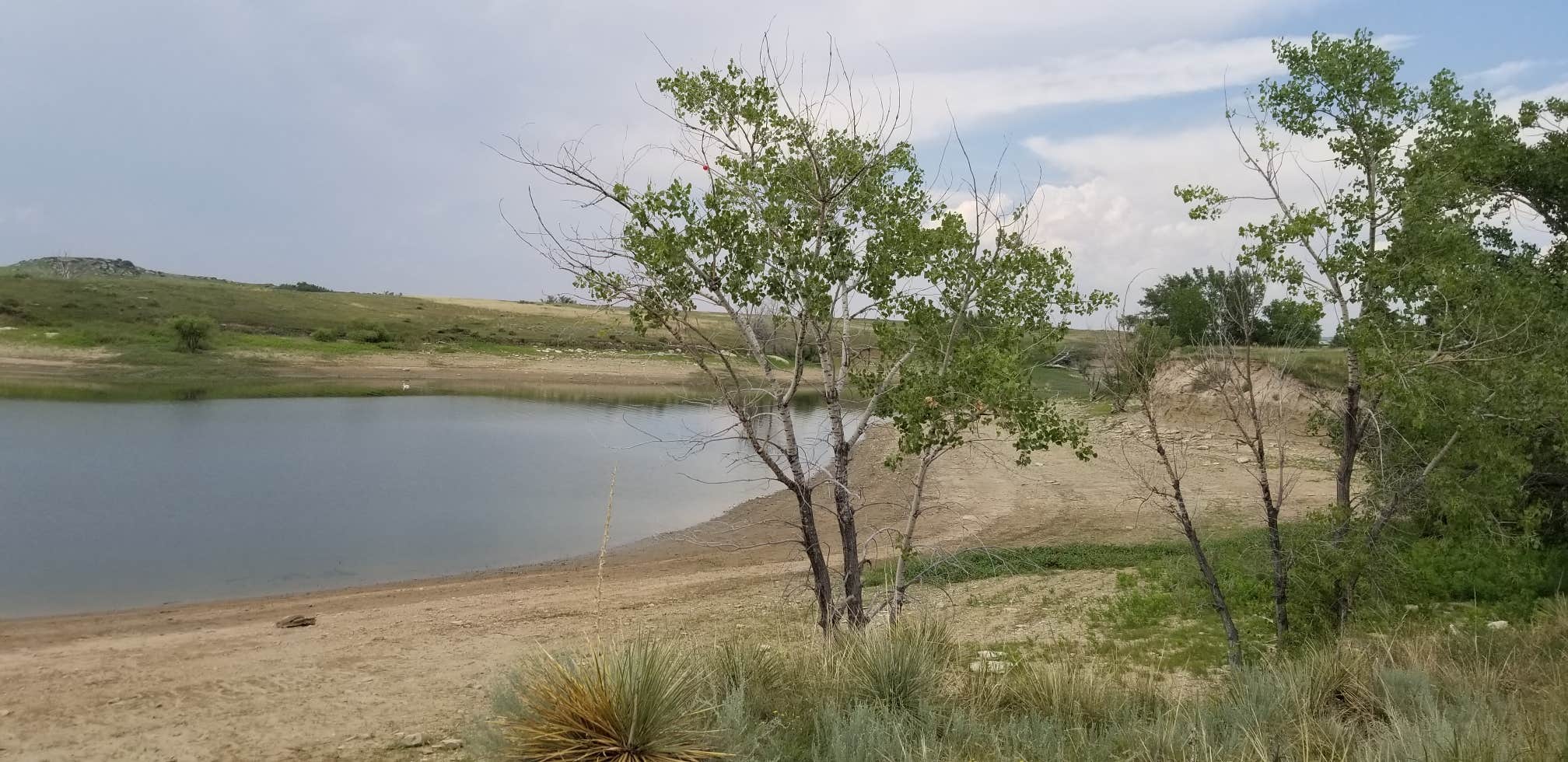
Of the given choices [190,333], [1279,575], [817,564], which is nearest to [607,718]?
[817,564]

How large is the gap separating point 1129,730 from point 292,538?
1697 centimetres

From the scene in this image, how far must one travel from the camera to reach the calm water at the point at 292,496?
1541cm

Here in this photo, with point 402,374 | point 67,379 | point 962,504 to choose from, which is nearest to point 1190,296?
point 962,504

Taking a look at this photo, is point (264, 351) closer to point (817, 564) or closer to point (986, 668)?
point (817, 564)

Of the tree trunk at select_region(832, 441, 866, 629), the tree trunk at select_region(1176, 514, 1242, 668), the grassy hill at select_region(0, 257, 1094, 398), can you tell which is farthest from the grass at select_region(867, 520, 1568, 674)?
the grassy hill at select_region(0, 257, 1094, 398)

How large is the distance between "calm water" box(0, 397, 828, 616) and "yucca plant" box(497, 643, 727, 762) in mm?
3332

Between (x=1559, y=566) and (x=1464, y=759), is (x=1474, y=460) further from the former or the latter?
(x=1559, y=566)

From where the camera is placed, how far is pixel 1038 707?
6023 millimetres

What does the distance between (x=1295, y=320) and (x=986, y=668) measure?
12.9 ft

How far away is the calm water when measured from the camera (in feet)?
50.5

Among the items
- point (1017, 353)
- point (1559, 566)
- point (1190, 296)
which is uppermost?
point (1190, 296)

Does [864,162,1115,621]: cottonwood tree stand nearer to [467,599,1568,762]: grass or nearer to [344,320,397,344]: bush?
[467,599,1568,762]: grass

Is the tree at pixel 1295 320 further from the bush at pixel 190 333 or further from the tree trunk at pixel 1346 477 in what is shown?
the bush at pixel 190 333

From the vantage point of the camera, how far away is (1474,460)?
25.1 feet
